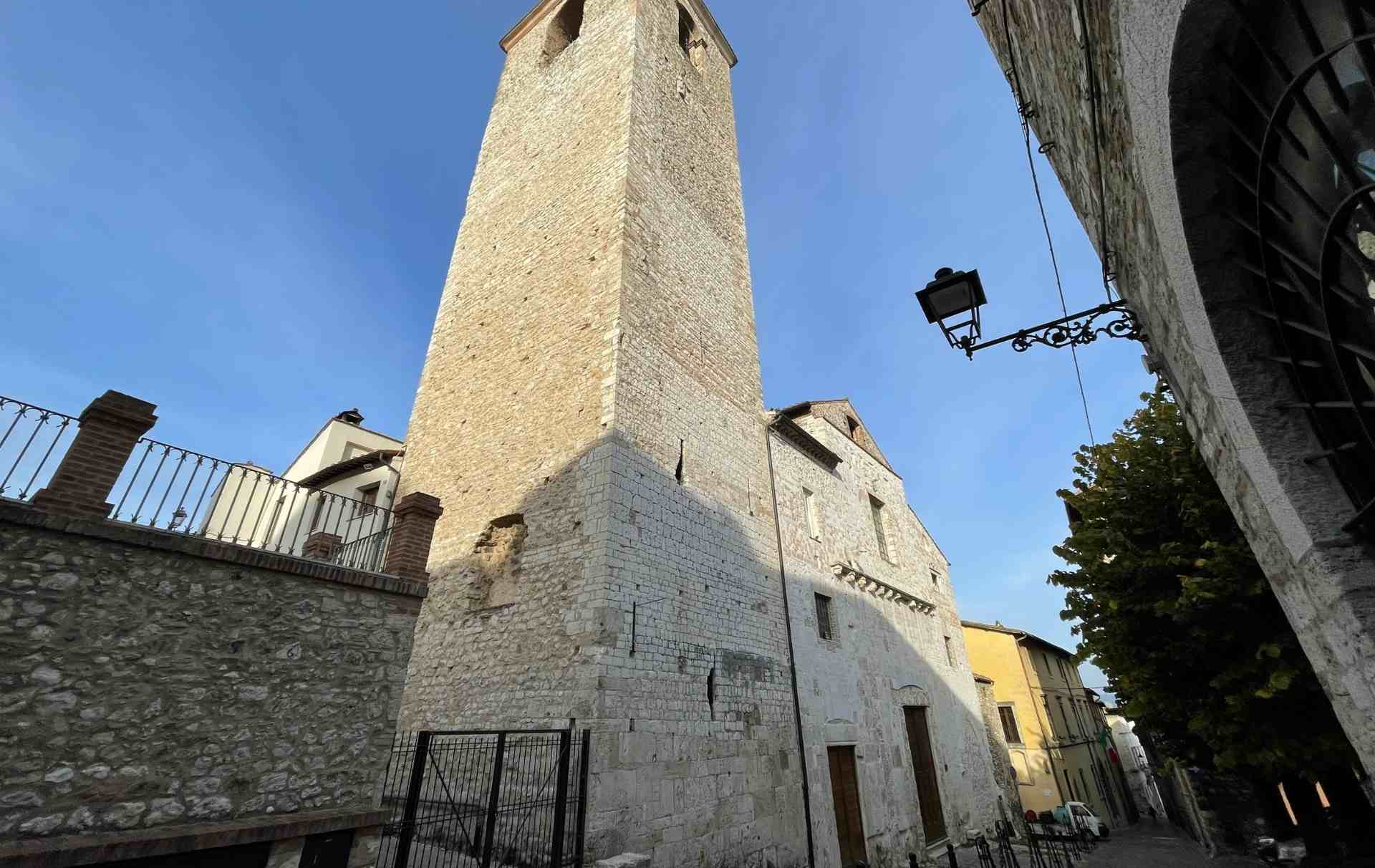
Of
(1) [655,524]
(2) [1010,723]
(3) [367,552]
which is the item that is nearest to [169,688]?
(3) [367,552]

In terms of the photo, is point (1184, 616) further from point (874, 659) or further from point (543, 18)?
point (543, 18)

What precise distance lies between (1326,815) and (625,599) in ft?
37.7

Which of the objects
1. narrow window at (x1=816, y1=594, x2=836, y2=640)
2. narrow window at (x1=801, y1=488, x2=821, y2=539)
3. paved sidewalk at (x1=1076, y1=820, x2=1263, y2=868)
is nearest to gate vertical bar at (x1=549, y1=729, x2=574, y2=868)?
narrow window at (x1=816, y1=594, x2=836, y2=640)

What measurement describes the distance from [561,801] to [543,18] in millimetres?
20434

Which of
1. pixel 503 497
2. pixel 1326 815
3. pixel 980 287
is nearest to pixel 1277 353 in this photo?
pixel 980 287

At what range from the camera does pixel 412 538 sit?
6172 millimetres

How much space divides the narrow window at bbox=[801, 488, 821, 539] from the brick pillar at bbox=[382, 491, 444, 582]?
8.93 meters

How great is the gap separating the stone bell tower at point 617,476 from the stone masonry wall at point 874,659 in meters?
0.98

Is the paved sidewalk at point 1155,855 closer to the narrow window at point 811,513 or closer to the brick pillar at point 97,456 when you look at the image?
the narrow window at point 811,513

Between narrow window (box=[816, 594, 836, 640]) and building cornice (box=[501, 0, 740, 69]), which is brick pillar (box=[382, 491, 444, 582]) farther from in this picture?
building cornice (box=[501, 0, 740, 69])

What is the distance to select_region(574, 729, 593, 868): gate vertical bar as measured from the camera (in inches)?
256

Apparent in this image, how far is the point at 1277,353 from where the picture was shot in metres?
2.95

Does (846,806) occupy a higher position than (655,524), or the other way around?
(655,524)

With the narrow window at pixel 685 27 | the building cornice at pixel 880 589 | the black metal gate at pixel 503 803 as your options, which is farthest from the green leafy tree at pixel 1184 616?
the narrow window at pixel 685 27
